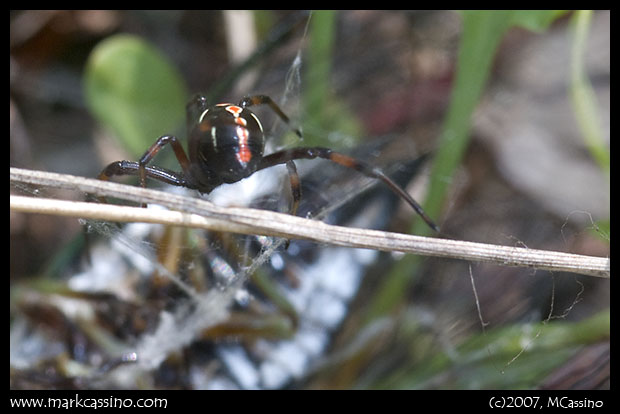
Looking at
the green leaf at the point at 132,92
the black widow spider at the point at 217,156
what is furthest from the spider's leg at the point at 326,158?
the green leaf at the point at 132,92

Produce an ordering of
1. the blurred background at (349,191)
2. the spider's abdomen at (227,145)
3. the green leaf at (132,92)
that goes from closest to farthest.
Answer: the spider's abdomen at (227,145) < the blurred background at (349,191) < the green leaf at (132,92)

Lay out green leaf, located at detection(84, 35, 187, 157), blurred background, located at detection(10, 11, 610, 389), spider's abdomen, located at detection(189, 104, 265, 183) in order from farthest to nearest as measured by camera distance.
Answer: green leaf, located at detection(84, 35, 187, 157) → blurred background, located at detection(10, 11, 610, 389) → spider's abdomen, located at detection(189, 104, 265, 183)

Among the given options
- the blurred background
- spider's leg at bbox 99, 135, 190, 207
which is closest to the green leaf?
the blurred background

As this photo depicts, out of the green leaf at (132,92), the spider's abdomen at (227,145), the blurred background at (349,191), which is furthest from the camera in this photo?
the green leaf at (132,92)

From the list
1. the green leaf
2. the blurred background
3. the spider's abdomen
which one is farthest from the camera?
the green leaf

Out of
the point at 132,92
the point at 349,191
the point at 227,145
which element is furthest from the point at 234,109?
the point at 132,92

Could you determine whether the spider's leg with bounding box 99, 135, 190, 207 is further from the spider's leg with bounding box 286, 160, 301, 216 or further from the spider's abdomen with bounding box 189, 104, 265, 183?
the spider's leg with bounding box 286, 160, 301, 216

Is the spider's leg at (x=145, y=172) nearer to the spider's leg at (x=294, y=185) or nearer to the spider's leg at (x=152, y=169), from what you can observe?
the spider's leg at (x=152, y=169)
